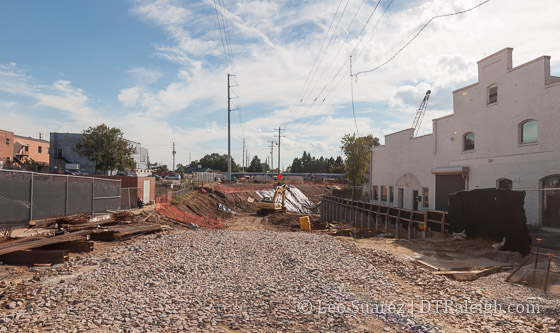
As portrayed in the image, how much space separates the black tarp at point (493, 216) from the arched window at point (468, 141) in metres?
8.55

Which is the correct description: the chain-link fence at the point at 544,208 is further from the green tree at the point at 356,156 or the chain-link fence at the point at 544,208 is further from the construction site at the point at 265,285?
the green tree at the point at 356,156

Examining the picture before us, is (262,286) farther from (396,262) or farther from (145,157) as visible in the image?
(145,157)

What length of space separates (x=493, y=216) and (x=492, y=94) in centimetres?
1065

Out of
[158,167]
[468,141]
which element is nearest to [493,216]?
[468,141]

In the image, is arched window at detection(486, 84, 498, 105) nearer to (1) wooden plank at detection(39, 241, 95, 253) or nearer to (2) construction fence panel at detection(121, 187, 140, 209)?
(1) wooden plank at detection(39, 241, 95, 253)

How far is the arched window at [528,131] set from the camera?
1722cm

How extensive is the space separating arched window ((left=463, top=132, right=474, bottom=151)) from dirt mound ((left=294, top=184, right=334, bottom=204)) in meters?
40.8

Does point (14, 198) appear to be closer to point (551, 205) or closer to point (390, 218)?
Result: point (390, 218)

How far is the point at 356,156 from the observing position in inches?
1604

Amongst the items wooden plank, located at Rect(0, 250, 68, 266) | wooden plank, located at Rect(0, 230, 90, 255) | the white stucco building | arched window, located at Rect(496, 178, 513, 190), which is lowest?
wooden plank, located at Rect(0, 250, 68, 266)

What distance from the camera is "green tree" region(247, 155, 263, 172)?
162 metres

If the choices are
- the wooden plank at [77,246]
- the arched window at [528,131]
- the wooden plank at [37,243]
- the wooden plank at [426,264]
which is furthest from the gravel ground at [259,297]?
the arched window at [528,131]

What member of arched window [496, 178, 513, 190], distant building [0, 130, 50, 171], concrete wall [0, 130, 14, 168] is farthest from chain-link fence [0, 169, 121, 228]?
concrete wall [0, 130, 14, 168]

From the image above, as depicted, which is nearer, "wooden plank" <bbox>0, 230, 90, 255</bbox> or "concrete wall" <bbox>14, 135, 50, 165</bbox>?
"wooden plank" <bbox>0, 230, 90, 255</bbox>
